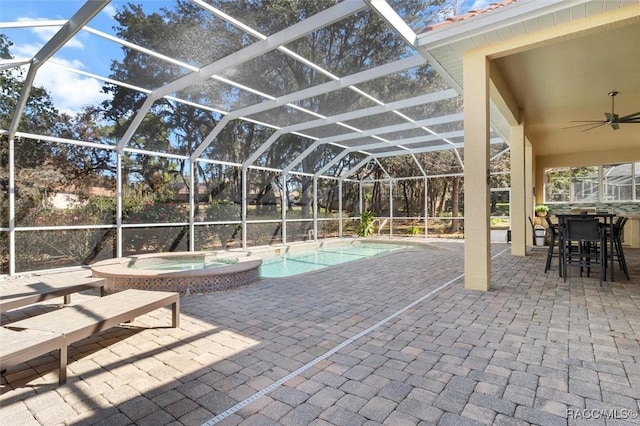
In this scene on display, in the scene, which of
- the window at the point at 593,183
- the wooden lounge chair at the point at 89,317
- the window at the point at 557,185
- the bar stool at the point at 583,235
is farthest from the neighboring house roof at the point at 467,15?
the window at the point at 557,185

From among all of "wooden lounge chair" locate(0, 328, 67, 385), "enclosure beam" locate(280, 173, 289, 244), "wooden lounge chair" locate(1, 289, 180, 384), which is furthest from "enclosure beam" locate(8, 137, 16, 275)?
"enclosure beam" locate(280, 173, 289, 244)

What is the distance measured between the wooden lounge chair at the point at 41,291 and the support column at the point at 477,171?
5078 mm

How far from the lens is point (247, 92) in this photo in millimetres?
6785

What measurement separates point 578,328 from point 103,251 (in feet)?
27.4

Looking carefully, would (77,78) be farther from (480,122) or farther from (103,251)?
(480,122)

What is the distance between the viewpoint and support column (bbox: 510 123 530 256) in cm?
810

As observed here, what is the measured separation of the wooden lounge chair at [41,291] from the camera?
10.7 ft

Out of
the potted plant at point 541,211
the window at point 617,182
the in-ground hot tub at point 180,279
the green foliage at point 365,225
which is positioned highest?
the window at point 617,182

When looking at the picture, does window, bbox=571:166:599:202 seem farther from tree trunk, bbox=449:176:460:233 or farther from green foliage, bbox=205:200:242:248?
green foliage, bbox=205:200:242:248

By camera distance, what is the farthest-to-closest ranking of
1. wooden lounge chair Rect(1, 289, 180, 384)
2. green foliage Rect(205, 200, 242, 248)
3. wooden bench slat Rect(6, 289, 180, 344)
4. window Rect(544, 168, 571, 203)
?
window Rect(544, 168, 571, 203)
green foliage Rect(205, 200, 242, 248)
wooden bench slat Rect(6, 289, 180, 344)
wooden lounge chair Rect(1, 289, 180, 384)

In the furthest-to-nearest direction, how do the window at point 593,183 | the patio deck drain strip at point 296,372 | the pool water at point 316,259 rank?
the window at point 593,183, the pool water at point 316,259, the patio deck drain strip at point 296,372

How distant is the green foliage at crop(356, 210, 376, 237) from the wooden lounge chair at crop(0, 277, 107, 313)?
11.2 metres

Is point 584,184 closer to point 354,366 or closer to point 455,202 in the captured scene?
point 455,202

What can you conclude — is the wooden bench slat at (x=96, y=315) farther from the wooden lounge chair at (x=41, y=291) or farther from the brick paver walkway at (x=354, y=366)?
the wooden lounge chair at (x=41, y=291)
